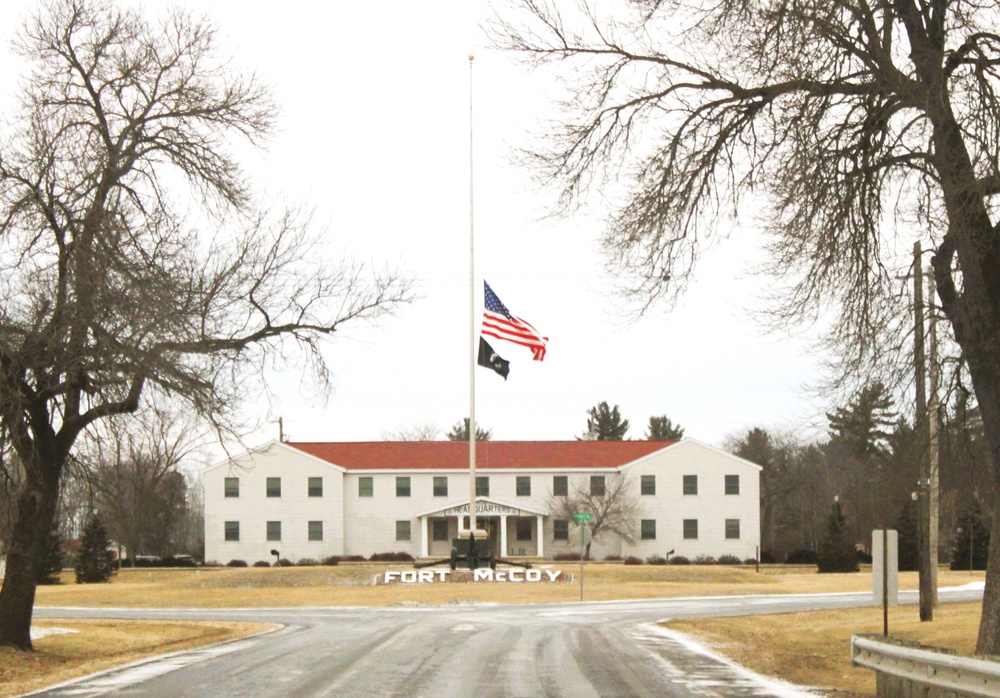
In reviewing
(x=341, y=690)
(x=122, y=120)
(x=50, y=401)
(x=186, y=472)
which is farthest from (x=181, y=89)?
(x=186, y=472)

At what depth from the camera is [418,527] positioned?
72.9 m

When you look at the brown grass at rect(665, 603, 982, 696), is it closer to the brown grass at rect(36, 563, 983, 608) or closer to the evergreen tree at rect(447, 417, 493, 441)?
the brown grass at rect(36, 563, 983, 608)

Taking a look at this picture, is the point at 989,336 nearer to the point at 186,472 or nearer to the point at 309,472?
the point at 309,472

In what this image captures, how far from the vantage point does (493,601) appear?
39.6 metres

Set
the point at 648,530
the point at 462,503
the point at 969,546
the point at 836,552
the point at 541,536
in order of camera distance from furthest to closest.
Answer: the point at 541,536 → the point at 648,530 → the point at 462,503 → the point at 969,546 → the point at 836,552

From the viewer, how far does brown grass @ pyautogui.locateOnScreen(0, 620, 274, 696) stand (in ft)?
54.2

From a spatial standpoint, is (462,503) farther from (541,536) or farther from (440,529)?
(541,536)

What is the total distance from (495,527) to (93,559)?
80.4ft

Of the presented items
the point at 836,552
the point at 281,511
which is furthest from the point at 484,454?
the point at 836,552

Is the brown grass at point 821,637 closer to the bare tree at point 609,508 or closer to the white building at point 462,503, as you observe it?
the bare tree at point 609,508

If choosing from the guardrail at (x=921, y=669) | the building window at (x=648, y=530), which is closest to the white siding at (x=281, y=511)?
the building window at (x=648, y=530)

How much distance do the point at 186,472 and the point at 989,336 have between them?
117 metres

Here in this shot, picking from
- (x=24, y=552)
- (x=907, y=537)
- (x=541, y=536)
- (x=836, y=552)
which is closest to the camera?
(x=24, y=552)

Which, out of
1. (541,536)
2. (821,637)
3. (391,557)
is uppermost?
(821,637)
